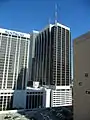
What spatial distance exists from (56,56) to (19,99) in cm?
2892

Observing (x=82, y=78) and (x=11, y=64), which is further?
(x=11, y=64)

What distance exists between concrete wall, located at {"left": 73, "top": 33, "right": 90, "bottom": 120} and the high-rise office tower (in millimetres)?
54845

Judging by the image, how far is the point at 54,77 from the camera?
240 feet

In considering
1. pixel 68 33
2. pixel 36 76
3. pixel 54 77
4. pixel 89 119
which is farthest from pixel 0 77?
pixel 89 119

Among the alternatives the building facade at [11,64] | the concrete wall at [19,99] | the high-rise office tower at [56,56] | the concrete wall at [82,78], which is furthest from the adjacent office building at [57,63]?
the concrete wall at [82,78]

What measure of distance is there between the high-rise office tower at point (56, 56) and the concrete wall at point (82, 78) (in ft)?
180

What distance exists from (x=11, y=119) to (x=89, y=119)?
21.4 metres

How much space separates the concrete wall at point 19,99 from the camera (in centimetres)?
5841

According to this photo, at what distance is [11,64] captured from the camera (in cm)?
6078

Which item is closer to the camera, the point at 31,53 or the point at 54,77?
the point at 54,77

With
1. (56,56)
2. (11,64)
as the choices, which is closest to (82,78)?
(11,64)

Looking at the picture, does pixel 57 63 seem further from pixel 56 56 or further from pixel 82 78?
pixel 82 78

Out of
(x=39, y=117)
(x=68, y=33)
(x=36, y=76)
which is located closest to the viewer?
(x=39, y=117)

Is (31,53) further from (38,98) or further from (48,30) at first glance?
(38,98)
